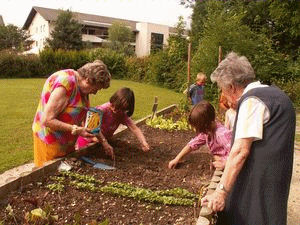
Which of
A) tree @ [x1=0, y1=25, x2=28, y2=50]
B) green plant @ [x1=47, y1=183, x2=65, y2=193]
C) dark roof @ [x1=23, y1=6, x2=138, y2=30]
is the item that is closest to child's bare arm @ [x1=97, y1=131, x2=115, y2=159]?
green plant @ [x1=47, y1=183, x2=65, y2=193]

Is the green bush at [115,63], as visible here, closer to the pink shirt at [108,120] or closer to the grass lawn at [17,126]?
the grass lawn at [17,126]

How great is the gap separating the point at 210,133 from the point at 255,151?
179 centimetres

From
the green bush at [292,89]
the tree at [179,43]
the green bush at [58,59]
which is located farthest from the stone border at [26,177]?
the green bush at [58,59]

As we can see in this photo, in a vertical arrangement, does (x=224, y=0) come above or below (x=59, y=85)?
above

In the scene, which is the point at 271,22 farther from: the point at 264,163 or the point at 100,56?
the point at 264,163

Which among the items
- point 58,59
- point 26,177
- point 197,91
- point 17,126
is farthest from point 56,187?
point 58,59

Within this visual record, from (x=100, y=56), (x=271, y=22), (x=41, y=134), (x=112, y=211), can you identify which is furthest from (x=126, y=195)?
(x=100, y=56)

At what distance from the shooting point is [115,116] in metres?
4.90

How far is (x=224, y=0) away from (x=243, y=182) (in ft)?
74.3

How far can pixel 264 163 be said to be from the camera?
2328 millimetres

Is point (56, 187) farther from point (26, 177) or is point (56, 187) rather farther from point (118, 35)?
point (118, 35)

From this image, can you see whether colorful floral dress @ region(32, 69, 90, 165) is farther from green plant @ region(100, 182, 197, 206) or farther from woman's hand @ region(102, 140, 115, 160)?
green plant @ region(100, 182, 197, 206)

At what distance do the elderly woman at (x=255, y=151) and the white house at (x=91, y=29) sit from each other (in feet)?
162

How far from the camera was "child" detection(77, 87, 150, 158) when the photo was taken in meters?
4.46
